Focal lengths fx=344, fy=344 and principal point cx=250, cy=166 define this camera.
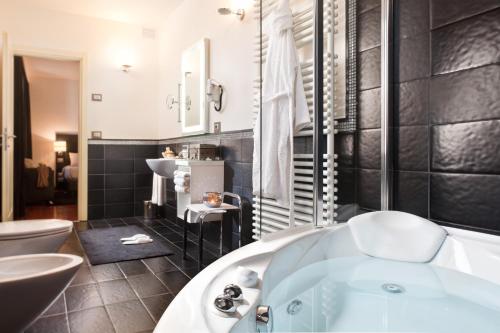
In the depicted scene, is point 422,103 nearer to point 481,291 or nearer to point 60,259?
point 481,291

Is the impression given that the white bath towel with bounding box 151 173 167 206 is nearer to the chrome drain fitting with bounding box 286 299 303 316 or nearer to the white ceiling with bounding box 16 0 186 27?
the white ceiling with bounding box 16 0 186 27

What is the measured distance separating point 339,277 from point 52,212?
495 cm

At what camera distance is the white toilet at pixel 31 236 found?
72.9 inches

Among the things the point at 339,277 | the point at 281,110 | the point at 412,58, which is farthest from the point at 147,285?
the point at 412,58

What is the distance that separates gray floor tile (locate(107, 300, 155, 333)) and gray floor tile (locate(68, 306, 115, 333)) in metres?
0.03

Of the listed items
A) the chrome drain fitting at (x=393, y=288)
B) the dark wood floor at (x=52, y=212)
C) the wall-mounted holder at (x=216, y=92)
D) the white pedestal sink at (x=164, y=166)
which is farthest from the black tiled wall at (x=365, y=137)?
the dark wood floor at (x=52, y=212)

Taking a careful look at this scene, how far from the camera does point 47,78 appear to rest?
23.2ft

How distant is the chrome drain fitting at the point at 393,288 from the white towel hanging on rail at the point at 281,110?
85 cm

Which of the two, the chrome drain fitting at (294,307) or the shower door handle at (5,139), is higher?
the shower door handle at (5,139)

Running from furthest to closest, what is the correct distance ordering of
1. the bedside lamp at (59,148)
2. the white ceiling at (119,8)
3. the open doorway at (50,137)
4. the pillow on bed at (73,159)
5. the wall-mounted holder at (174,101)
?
the bedside lamp at (59,148), the pillow on bed at (73,159), the open doorway at (50,137), the wall-mounted holder at (174,101), the white ceiling at (119,8)

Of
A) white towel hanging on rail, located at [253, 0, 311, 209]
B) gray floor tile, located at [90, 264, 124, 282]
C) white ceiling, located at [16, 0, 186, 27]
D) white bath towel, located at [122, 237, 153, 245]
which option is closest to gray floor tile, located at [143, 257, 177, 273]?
gray floor tile, located at [90, 264, 124, 282]

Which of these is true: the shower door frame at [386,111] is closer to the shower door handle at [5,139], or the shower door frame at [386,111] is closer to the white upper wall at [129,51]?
the white upper wall at [129,51]

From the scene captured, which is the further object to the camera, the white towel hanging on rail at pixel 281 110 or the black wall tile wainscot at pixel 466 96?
the white towel hanging on rail at pixel 281 110

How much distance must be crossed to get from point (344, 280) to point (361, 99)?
102 cm
